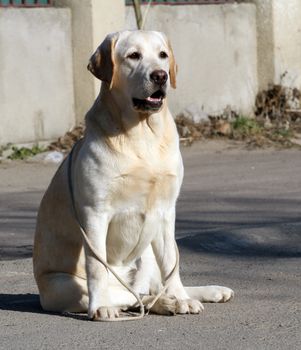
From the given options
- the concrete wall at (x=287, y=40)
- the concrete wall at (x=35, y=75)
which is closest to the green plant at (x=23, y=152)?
the concrete wall at (x=35, y=75)

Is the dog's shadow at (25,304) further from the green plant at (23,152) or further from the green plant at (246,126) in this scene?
the green plant at (246,126)

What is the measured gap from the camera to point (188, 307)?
5773 mm

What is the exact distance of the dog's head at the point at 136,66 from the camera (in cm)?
570

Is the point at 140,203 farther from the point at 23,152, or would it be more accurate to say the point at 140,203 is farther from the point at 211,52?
the point at 211,52

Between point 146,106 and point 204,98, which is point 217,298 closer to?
point 146,106

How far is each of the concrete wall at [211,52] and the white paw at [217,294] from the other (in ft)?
27.7

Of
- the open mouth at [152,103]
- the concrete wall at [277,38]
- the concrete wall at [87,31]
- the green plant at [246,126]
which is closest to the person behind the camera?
the open mouth at [152,103]

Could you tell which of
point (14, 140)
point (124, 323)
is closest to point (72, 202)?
point (124, 323)

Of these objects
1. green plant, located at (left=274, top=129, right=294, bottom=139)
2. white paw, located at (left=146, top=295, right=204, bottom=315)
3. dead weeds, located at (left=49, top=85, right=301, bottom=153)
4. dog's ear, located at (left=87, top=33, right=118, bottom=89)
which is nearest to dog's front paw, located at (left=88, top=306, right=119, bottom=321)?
white paw, located at (left=146, top=295, right=204, bottom=315)

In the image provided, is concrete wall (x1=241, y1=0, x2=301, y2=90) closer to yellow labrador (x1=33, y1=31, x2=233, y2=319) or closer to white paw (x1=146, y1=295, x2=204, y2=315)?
yellow labrador (x1=33, y1=31, x2=233, y2=319)

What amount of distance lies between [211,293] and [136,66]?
1268 millimetres

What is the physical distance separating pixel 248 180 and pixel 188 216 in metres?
2.15

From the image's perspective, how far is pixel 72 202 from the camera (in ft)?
19.2

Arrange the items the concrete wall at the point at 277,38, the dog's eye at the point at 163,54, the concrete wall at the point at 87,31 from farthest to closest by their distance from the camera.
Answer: the concrete wall at the point at 277,38, the concrete wall at the point at 87,31, the dog's eye at the point at 163,54
